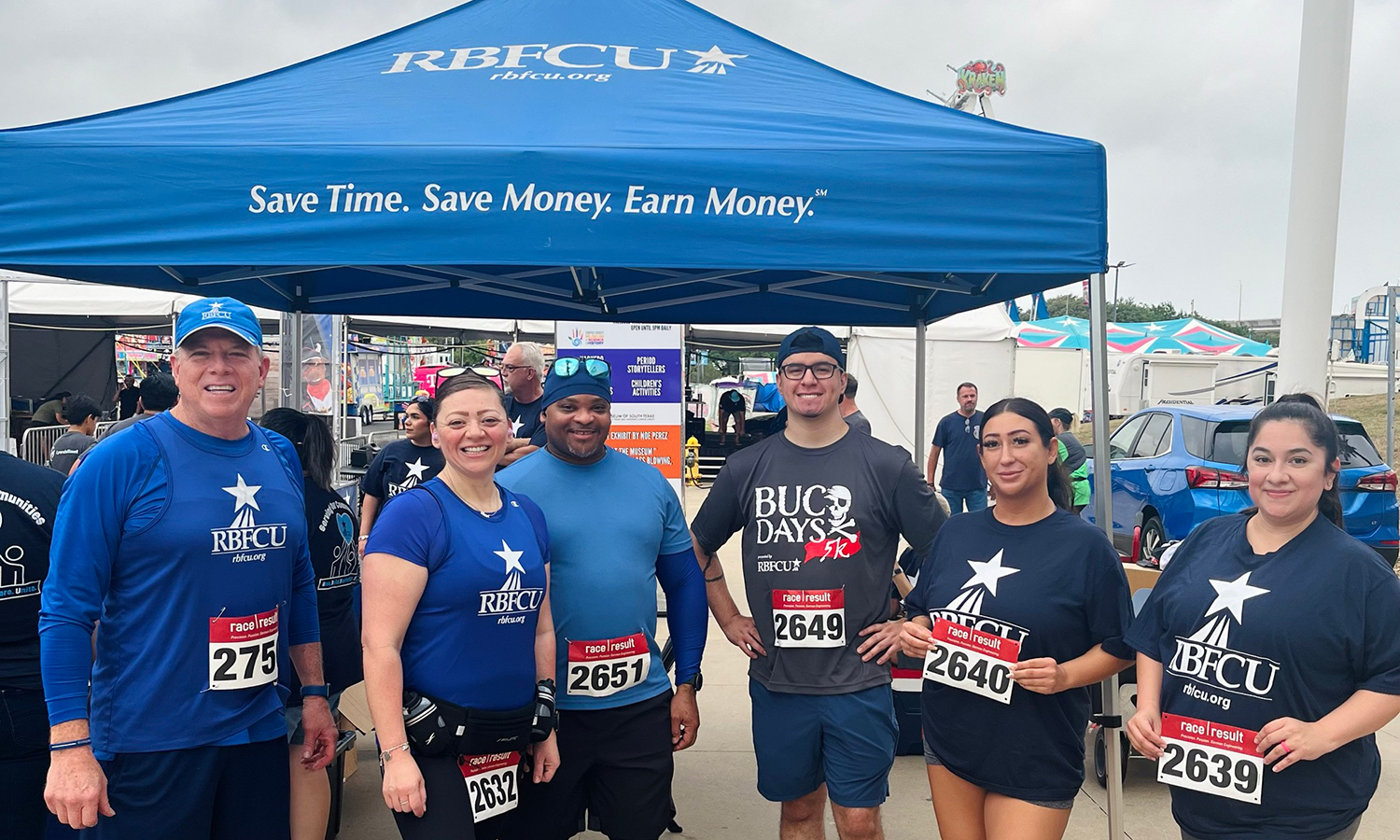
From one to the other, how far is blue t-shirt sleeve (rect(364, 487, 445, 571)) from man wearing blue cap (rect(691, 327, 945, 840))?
42.5 inches

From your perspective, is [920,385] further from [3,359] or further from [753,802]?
[3,359]

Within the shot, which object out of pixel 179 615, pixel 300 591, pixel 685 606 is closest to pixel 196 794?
pixel 179 615

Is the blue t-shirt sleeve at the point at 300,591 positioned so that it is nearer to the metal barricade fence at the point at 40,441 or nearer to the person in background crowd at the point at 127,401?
the metal barricade fence at the point at 40,441

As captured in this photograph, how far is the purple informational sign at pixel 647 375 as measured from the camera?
9797mm

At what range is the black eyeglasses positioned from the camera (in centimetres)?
308

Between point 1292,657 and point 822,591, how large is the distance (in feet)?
4.12

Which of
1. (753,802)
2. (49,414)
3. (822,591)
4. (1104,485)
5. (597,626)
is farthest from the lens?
(49,414)

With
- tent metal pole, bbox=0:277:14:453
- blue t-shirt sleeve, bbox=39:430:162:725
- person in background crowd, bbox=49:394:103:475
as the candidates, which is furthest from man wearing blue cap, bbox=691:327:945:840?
tent metal pole, bbox=0:277:14:453

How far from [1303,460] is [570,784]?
2087 millimetres

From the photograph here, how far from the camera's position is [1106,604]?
2588 millimetres

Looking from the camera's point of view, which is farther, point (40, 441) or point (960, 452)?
point (40, 441)

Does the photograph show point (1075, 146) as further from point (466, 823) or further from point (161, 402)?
point (161, 402)

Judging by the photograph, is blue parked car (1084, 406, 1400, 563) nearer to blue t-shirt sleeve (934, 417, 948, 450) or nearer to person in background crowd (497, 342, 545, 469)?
blue t-shirt sleeve (934, 417, 948, 450)

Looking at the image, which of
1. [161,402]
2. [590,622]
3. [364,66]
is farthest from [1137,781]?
[161,402]
